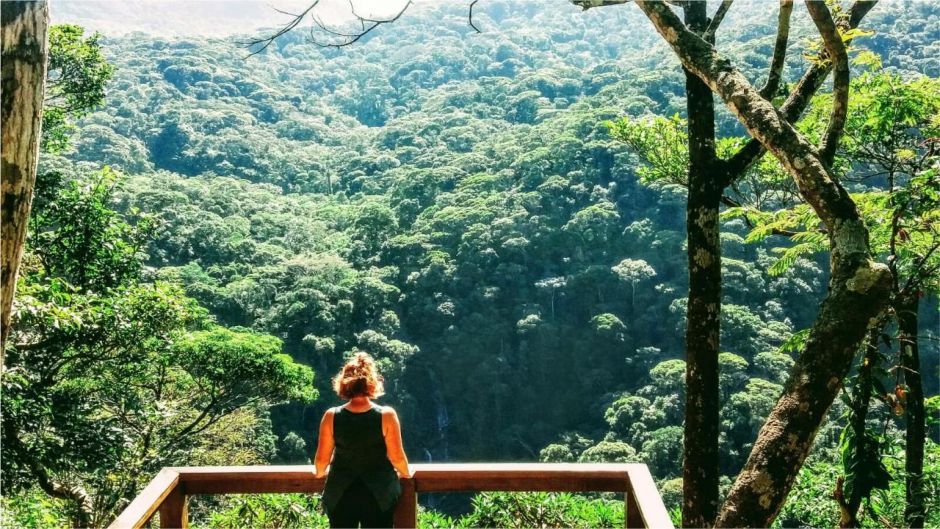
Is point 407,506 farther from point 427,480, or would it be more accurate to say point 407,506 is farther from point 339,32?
point 339,32

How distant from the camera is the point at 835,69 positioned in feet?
6.38

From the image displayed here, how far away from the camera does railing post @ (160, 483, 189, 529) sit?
78.2 inches

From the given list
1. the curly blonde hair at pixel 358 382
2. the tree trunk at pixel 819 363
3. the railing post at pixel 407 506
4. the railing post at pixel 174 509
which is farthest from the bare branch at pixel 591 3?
the railing post at pixel 174 509

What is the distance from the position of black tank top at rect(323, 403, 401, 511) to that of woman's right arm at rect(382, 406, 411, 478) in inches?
0.5

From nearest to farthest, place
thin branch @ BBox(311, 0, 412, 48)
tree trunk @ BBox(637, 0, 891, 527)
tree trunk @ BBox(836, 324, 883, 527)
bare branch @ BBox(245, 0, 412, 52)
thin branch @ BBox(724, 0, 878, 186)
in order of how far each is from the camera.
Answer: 1. tree trunk @ BBox(637, 0, 891, 527)
2. thin branch @ BBox(724, 0, 878, 186)
3. bare branch @ BBox(245, 0, 412, 52)
4. thin branch @ BBox(311, 0, 412, 48)
5. tree trunk @ BBox(836, 324, 883, 527)

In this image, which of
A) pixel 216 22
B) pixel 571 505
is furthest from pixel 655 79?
pixel 216 22

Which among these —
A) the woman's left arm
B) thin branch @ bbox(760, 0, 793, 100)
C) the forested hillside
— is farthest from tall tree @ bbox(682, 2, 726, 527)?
the forested hillside

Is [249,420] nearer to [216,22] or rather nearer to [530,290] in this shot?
[530,290]

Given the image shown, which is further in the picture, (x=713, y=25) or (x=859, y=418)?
(x=859, y=418)

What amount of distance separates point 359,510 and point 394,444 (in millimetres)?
196

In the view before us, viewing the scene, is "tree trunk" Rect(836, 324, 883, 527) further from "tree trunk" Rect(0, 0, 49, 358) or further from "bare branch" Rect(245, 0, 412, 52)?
"tree trunk" Rect(0, 0, 49, 358)

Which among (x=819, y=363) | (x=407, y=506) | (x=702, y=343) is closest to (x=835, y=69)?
(x=702, y=343)

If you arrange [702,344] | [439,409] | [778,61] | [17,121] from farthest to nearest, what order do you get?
1. [439,409]
2. [778,61]
3. [702,344]
4. [17,121]

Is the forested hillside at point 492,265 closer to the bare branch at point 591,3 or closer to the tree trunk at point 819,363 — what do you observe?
the bare branch at point 591,3
